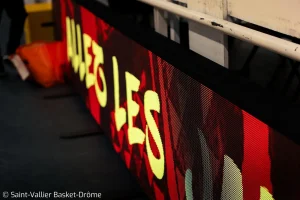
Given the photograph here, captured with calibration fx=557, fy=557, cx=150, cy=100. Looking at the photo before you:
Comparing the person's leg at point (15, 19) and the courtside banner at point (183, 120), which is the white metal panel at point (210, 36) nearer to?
the courtside banner at point (183, 120)

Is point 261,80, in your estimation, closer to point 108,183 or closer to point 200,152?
point 108,183

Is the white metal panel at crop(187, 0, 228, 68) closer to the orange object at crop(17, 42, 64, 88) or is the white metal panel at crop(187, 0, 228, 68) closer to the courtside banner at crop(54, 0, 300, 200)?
the courtside banner at crop(54, 0, 300, 200)

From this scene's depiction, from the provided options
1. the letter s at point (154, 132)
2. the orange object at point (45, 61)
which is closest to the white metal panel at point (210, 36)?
the letter s at point (154, 132)

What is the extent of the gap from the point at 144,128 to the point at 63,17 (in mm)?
2016

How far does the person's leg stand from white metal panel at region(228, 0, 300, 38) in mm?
3056

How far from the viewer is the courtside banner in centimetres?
111

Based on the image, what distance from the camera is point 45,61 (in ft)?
13.0

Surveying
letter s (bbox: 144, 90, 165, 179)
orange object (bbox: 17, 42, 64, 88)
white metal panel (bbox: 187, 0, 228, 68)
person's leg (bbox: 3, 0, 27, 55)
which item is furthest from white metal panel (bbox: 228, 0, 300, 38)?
person's leg (bbox: 3, 0, 27, 55)

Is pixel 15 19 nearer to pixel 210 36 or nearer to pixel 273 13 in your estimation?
pixel 210 36

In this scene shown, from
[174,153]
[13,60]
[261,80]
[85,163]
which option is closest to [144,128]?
[174,153]

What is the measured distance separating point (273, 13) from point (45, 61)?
2688mm

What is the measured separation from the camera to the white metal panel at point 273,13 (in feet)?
4.56

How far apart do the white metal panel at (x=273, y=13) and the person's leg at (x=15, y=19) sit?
3.06 m

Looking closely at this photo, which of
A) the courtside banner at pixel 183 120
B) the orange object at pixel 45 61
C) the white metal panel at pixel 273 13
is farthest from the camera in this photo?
the orange object at pixel 45 61
